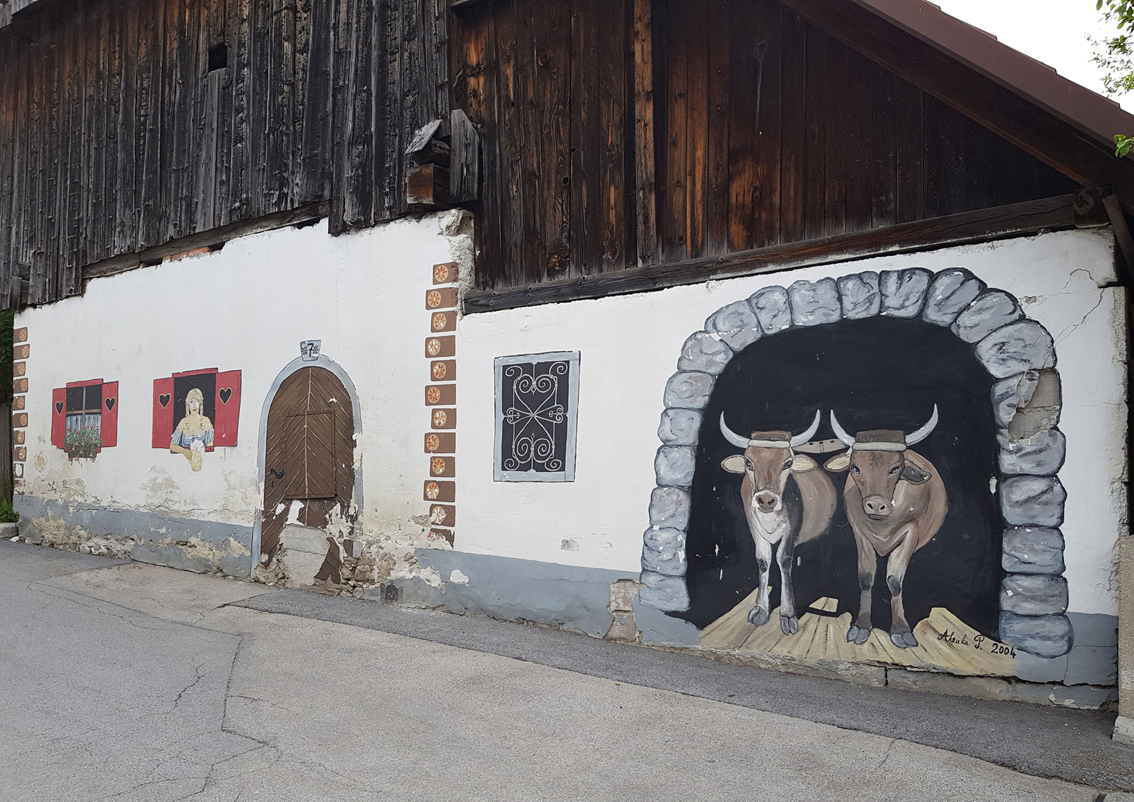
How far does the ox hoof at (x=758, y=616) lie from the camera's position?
573 centimetres

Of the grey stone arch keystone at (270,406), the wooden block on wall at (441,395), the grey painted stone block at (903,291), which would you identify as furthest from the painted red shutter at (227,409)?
the grey painted stone block at (903,291)

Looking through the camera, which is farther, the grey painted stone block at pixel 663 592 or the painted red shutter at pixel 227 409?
the painted red shutter at pixel 227 409

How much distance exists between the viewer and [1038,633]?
478 centimetres

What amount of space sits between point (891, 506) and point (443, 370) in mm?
3793

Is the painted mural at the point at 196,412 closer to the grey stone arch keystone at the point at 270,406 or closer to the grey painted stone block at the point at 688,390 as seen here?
the grey stone arch keystone at the point at 270,406

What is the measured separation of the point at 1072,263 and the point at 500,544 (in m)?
4.38

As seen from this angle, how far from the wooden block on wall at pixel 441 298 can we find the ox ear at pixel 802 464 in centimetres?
323

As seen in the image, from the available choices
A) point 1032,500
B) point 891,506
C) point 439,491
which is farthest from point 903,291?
point 439,491

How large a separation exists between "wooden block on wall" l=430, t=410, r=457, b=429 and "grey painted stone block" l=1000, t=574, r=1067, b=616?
4248 millimetres

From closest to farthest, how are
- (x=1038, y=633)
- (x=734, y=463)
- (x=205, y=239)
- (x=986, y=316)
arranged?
(x=1038, y=633) < (x=986, y=316) < (x=734, y=463) < (x=205, y=239)

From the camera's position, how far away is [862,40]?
16.8 ft

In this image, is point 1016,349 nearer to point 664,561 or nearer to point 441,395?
point 664,561

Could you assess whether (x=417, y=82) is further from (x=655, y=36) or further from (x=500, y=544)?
(x=500, y=544)

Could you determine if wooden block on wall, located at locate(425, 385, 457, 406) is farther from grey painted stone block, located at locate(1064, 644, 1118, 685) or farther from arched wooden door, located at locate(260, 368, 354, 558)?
A: grey painted stone block, located at locate(1064, 644, 1118, 685)
